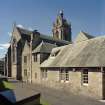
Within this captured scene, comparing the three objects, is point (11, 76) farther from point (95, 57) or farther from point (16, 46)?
point (95, 57)

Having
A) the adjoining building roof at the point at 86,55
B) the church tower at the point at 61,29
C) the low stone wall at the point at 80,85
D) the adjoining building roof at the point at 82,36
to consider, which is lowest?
the low stone wall at the point at 80,85

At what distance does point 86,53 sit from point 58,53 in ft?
30.9

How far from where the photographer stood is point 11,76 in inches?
2111

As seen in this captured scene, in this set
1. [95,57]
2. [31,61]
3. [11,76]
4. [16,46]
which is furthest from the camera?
[11,76]

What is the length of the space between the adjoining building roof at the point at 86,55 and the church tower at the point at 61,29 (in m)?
46.2

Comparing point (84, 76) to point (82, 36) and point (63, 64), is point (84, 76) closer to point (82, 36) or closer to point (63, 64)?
point (63, 64)

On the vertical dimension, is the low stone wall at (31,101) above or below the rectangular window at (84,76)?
below

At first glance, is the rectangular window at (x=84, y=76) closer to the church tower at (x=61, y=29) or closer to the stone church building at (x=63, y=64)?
the stone church building at (x=63, y=64)

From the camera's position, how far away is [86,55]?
25.0 m

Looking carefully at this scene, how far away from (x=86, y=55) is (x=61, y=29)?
176 ft

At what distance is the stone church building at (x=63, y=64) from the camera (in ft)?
72.0

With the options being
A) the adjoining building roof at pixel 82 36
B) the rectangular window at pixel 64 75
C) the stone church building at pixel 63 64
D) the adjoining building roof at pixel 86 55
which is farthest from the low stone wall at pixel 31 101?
the adjoining building roof at pixel 82 36

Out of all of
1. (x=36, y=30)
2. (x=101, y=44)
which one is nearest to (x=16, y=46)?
(x=36, y=30)

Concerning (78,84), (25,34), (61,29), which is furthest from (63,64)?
(61,29)
